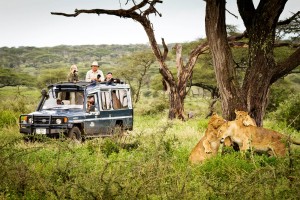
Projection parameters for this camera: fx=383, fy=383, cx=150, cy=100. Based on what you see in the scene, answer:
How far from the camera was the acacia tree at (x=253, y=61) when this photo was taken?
7.29 m

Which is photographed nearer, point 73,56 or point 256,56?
point 256,56

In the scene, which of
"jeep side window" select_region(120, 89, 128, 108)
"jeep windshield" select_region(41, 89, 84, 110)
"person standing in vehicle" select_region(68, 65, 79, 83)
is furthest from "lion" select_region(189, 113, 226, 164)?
"person standing in vehicle" select_region(68, 65, 79, 83)

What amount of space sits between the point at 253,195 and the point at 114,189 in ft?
4.90

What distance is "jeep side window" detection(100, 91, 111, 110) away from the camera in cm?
1155

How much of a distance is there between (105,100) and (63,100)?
1.26 meters

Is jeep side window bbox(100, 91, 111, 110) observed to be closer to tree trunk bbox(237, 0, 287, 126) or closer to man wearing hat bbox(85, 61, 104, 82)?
man wearing hat bbox(85, 61, 104, 82)

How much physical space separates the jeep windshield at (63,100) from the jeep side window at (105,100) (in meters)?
0.69

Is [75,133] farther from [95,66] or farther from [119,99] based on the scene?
[95,66]

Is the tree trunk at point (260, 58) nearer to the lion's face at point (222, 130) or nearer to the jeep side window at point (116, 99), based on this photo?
the lion's face at point (222, 130)

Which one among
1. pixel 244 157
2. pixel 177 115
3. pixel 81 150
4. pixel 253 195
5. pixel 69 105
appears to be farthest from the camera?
pixel 177 115

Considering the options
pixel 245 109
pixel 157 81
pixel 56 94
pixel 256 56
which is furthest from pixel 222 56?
pixel 157 81

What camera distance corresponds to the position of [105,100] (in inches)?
460

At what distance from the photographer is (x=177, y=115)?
17.3 m

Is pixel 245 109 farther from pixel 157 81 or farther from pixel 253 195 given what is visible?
pixel 157 81
